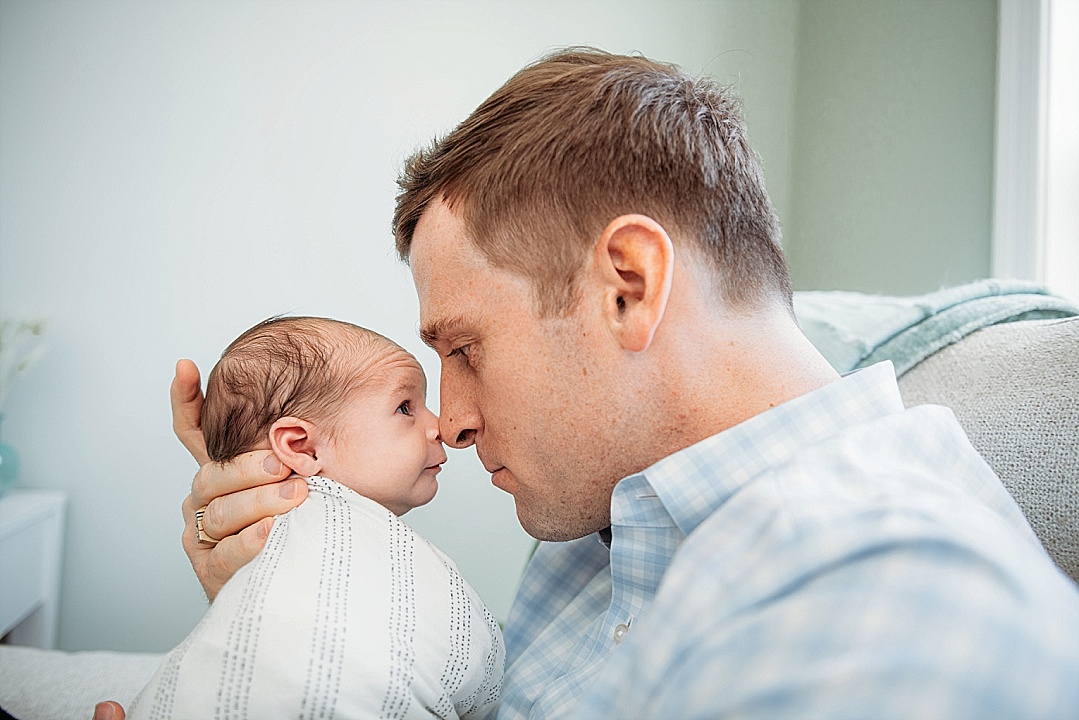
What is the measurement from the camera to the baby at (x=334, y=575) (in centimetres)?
85

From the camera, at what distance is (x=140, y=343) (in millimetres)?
2223

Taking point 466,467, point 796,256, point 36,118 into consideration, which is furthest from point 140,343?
point 796,256

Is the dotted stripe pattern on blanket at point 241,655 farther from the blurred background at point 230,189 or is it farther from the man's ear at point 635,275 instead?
the blurred background at point 230,189

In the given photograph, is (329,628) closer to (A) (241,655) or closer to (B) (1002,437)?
(A) (241,655)

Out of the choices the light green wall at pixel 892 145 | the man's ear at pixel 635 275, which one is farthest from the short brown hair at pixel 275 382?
the light green wall at pixel 892 145

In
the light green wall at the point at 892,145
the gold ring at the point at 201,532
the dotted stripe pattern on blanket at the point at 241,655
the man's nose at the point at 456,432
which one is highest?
the light green wall at the point at 892,145

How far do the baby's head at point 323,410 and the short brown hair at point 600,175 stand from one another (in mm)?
292

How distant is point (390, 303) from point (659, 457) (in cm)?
163

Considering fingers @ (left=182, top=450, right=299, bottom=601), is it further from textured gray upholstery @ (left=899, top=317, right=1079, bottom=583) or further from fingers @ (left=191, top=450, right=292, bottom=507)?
textured gray upholstery @ (left=899, top=317, right=1079, bottom=583)

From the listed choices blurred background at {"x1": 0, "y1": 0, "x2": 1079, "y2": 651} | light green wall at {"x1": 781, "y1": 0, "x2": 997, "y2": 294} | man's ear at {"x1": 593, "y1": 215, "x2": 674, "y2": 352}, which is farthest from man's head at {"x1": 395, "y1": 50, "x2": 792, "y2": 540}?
light green wall at {"x1": 781, "y1": 0, "x2": 997, "y2": 294}

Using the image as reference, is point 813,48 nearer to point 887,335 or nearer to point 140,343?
point 887,335

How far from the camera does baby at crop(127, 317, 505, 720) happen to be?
2.79ft

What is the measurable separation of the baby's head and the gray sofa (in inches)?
19.8

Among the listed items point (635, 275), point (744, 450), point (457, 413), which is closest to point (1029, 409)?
point (744, 450)
